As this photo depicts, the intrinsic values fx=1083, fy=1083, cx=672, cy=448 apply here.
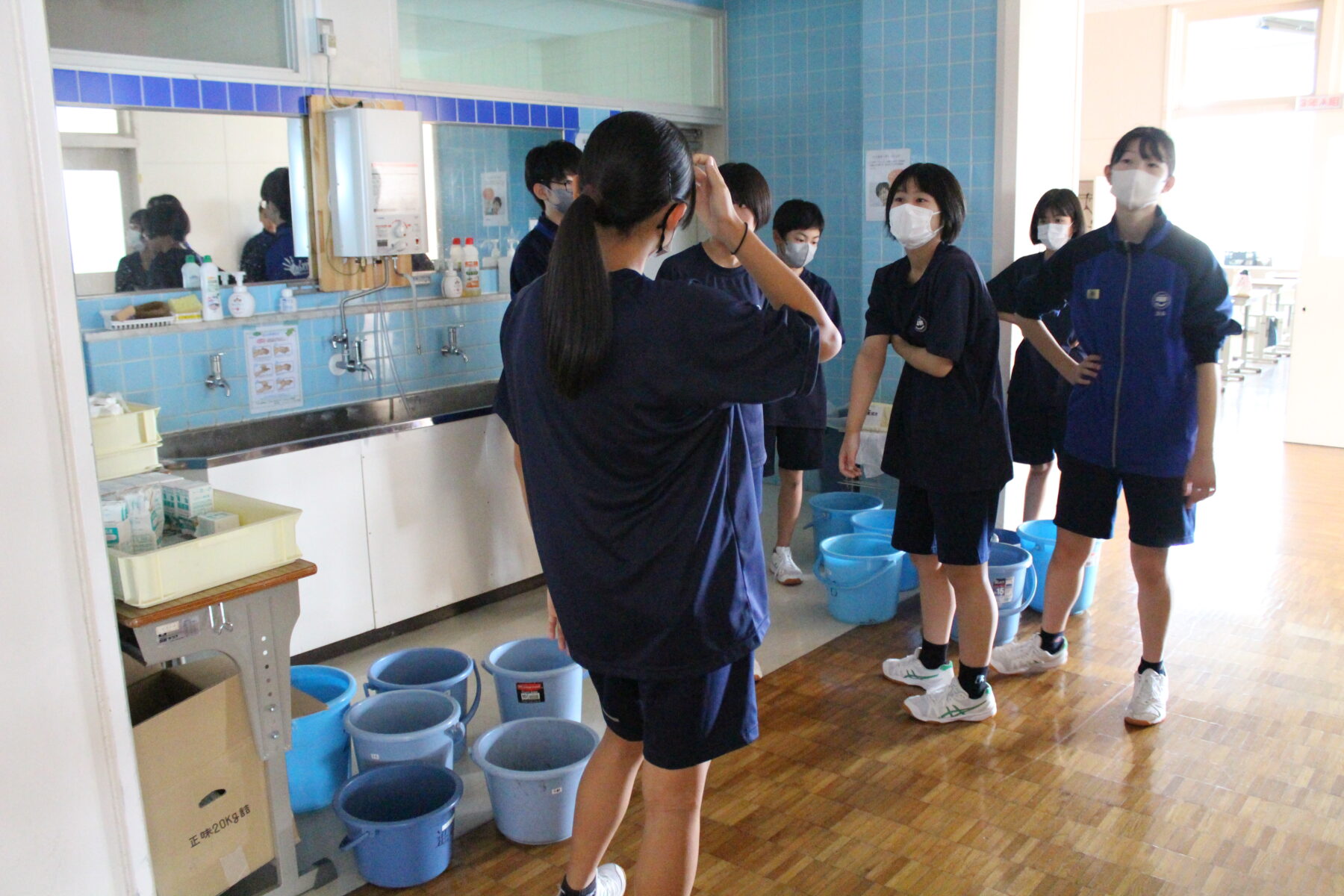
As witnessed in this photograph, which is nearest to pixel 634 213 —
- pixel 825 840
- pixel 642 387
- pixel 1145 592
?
pixel 642 387

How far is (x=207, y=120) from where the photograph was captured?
360cm

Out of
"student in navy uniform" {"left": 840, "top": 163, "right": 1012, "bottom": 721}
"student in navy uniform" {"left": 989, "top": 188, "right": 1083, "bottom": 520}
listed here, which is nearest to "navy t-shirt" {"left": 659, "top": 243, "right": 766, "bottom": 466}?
"student in navy uniform" {"left": 840, "top": 163, "right": 1012, "bottom": 721}

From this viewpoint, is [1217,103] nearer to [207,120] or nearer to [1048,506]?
[1048,506]

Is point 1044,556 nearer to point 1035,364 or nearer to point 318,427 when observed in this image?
point 1035,364

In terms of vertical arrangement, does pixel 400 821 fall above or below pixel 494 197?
below

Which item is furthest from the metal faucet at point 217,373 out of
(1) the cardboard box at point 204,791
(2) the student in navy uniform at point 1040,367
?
(2) the student in navy uniform at point 1040,367

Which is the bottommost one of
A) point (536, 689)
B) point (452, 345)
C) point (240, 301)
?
point (536, 689)

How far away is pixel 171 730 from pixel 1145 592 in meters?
2.42

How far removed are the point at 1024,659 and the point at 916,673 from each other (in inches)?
14.5

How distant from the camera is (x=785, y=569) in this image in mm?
4219

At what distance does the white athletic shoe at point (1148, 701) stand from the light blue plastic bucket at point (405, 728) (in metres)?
1.83

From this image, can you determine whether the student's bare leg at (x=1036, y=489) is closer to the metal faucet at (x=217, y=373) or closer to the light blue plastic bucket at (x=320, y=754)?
the light blue plastic bucket at (x=320, y=754)

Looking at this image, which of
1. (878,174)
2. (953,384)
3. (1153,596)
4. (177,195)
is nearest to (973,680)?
(1153,596)

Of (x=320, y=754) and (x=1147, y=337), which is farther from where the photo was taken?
(x=1147, y=337)
